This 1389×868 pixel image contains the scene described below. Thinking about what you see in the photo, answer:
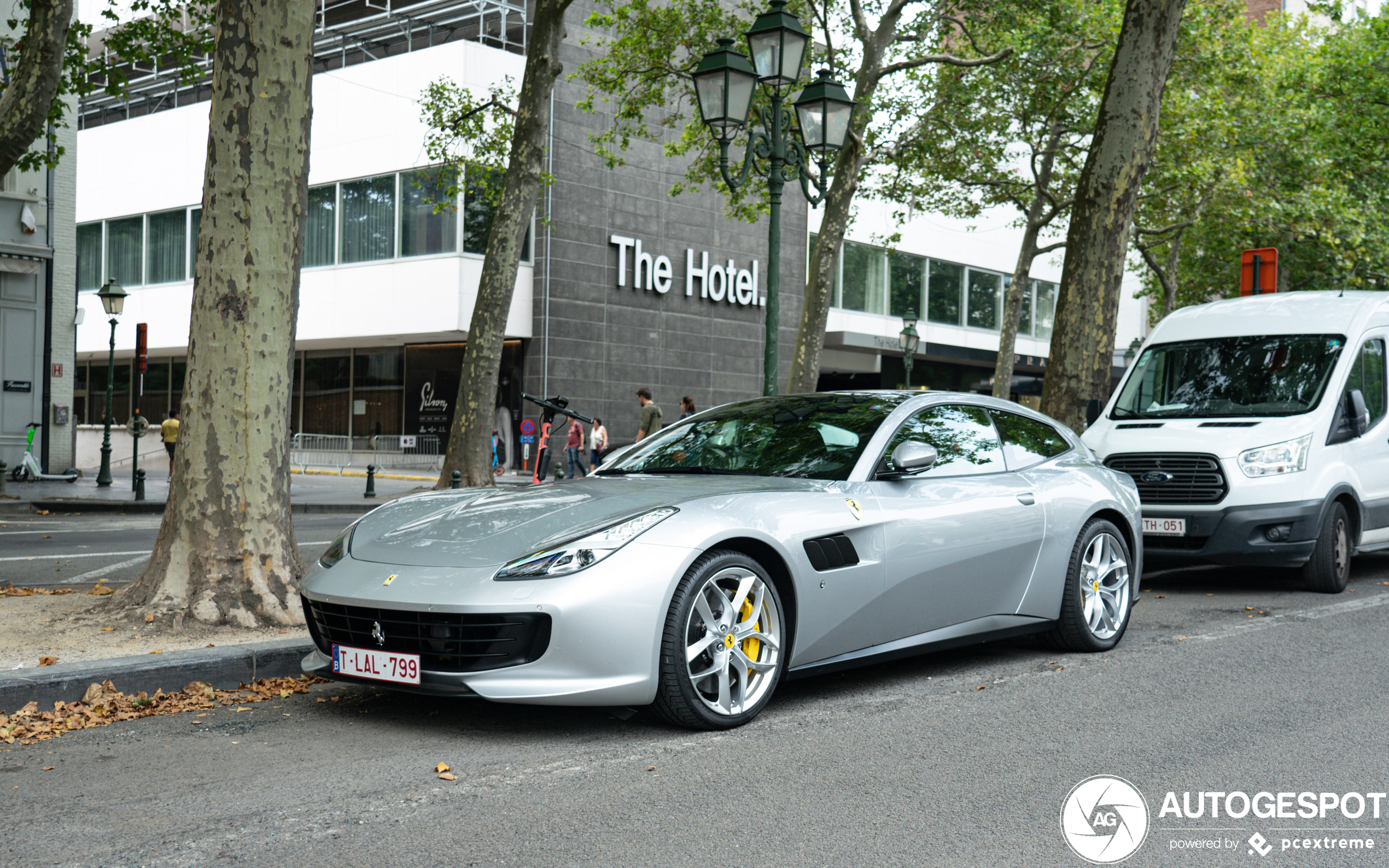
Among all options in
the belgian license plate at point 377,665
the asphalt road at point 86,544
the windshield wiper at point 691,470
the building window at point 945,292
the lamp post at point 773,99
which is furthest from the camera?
the building window at point 945,292

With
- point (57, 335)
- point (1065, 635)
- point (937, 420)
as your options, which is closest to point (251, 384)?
point (937, 420)

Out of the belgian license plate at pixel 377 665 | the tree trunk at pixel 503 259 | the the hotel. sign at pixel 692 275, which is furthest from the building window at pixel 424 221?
the belgian license plate at pixel 377 665

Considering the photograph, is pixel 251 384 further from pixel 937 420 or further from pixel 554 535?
pixel 937 420

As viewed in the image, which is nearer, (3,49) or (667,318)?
(3,49)

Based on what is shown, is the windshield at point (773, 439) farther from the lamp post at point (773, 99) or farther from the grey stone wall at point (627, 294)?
the grey stone wall at point (627, 294)

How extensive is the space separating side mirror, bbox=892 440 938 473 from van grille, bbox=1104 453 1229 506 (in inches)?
159

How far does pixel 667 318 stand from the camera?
106 ft

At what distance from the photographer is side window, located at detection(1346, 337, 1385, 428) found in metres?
9.48

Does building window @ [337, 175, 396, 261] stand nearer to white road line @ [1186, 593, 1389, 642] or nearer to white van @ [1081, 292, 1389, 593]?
white van @ [1081, 292, 1389, 593]

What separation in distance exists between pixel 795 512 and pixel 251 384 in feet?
10.9

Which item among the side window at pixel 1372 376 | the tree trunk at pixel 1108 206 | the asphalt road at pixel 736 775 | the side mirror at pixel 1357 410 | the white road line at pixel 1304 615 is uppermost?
the tree trunk at pixel 1108 206

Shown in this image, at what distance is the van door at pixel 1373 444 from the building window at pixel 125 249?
1354 inches

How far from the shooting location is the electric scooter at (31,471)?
73.8 ft

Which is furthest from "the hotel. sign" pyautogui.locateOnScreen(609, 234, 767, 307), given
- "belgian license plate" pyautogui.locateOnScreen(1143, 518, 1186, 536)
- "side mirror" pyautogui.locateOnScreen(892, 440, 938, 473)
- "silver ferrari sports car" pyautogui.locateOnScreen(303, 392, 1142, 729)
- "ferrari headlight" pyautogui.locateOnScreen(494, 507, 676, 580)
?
"ferrari headlight" pyautogui.locateOnScreen(494, 507, 676, 580)
